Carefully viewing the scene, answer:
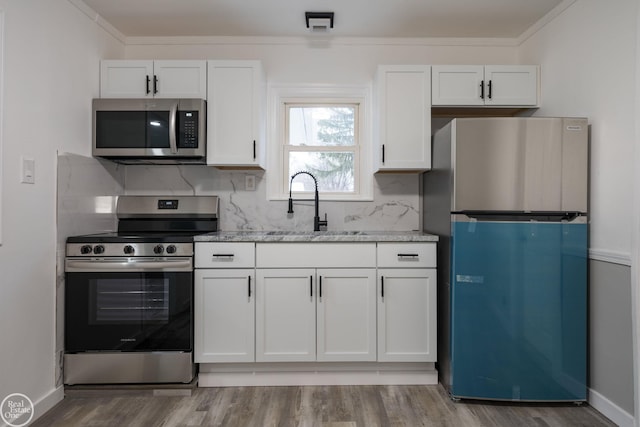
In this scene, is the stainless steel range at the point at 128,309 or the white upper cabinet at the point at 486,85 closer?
the stainless steel range at the point at 128,309

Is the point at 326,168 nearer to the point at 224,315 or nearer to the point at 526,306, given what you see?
the point at 224,315

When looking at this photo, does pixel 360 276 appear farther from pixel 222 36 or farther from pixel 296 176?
pixel 222 36

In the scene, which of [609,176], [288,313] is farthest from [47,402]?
[609,176]

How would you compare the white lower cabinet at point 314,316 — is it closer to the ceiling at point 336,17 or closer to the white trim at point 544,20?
the ceiling at point 336,17

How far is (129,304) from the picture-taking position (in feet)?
7.94

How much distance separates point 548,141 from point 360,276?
1.38 m

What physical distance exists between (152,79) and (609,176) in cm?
296

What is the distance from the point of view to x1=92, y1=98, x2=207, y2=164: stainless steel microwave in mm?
2666

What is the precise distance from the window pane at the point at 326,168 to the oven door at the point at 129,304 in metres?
1.16

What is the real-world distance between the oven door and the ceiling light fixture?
1.85 metres

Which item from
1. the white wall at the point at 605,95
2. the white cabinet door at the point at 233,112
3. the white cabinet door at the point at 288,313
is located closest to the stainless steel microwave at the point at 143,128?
the white cabinet door at the point at 233,112

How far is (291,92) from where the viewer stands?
10.2ft

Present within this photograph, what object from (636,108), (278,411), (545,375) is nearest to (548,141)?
(636,108)

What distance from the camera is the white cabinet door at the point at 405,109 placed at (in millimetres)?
2744
